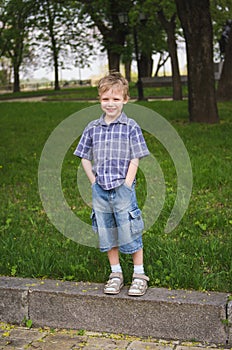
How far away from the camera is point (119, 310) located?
450 cm

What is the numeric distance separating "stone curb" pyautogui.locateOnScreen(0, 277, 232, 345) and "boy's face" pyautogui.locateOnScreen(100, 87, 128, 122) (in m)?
1.26

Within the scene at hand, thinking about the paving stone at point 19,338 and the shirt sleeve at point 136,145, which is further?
the shirt sleeve at point 136,145

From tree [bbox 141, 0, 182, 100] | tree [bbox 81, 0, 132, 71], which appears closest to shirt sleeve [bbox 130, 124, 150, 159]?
tree [bbox 141, 0, 182, 100]

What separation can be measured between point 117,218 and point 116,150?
0.48 metres

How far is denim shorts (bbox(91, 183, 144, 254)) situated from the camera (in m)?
4.50

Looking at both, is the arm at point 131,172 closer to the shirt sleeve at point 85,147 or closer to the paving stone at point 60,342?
the shirt sleeve at point 85,147

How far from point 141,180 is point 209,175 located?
2.83 ft

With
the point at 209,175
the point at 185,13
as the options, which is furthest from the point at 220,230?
the point at 185,13

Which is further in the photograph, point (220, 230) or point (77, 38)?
point (77, 38)

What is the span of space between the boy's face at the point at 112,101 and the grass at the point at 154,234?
1.23m

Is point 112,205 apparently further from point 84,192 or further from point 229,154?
point 229,154

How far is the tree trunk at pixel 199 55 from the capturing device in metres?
13.3

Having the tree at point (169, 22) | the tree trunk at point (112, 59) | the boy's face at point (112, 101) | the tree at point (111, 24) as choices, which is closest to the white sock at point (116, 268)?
the boy's face at point (112, 101)

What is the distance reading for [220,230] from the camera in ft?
19.7
